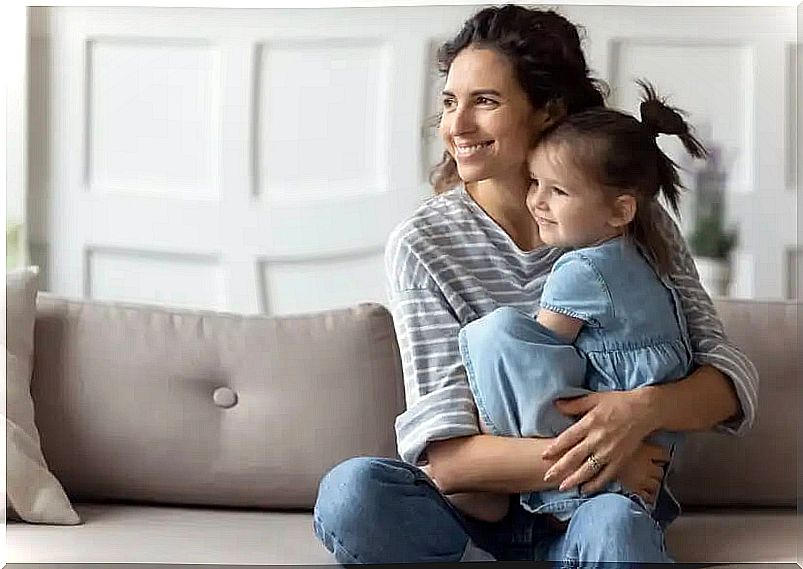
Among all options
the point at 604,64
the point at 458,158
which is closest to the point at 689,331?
the point at 458,158

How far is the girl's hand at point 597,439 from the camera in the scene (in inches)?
58.7

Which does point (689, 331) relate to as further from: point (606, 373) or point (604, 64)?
point (604, 64)

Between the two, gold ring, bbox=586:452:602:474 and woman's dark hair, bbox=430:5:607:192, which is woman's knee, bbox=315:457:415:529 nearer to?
gold ring, bbox=586:452:602:474

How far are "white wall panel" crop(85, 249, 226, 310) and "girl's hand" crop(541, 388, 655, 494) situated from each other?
29.5 inches

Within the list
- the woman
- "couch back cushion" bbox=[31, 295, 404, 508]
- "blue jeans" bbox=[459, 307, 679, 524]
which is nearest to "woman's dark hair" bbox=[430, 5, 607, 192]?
the woman

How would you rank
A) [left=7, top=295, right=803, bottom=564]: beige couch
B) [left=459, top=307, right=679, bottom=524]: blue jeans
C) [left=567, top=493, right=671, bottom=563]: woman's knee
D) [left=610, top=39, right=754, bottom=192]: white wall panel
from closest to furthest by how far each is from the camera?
[left=567, top=493, right=671, bottom=563]: woman's knee < [left=459, top=307, right=679, bottom=524]: blue jeans < [left=7, top=295, right=803, bottom=564]: beige couch < [left=610, top=39, right=754, bottom=192]: white wall panel

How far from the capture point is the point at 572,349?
59.2 inches

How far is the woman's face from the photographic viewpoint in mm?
1664

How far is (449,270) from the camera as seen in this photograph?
1642 millimetres

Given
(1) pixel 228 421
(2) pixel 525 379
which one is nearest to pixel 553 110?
(2) pixel 525 379

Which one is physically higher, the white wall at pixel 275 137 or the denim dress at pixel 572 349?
the white wall at pixel 275 137

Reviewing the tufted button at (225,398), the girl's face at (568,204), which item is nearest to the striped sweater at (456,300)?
the girl's face at (568,204)

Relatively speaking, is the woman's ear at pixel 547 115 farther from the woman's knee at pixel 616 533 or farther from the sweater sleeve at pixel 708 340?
the woman's knee at pixel 616 533

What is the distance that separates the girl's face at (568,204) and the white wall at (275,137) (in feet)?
1.52
